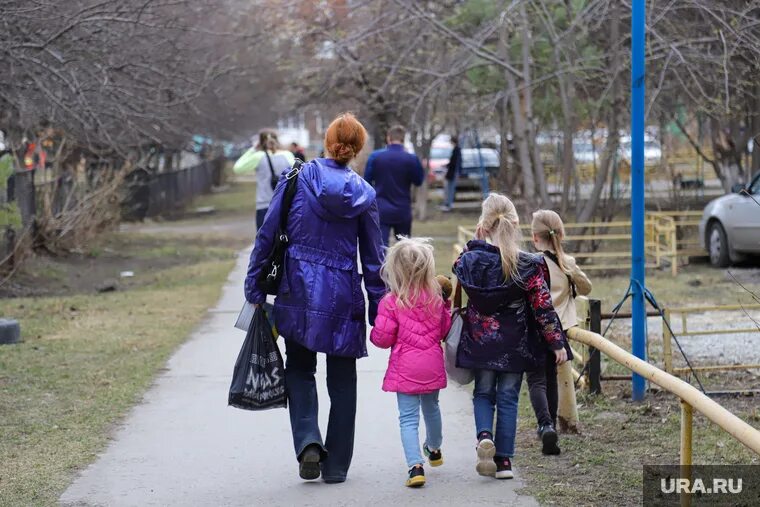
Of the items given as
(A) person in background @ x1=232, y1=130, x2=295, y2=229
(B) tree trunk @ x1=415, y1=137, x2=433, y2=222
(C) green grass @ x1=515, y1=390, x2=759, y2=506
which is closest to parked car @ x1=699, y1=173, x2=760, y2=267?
(A) person in background @ x1=232, y1=130, x2=295, y2=229

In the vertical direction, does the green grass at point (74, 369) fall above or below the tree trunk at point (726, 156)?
below

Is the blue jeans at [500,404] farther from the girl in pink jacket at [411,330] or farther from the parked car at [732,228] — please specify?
the parked car at [732,228]

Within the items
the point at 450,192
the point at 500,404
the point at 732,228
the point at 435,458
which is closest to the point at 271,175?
the point at 435,458

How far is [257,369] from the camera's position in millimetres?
5707

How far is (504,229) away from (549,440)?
1.25 m

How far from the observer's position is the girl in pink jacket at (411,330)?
5605 millimetres

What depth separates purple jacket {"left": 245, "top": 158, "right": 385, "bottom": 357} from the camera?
18.2ft

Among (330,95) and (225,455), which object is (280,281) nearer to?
(225,455)

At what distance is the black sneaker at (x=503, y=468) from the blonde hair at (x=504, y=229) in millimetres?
903

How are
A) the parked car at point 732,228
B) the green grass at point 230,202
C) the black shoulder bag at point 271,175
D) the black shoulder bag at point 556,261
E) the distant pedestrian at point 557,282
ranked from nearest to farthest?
the distant pedestrian at point 557,282 < the black shoulder bag at point 556,261 < the black shoulder bag at point 271,175 < the parked car at point 732,228 < the green grass at point 230,202

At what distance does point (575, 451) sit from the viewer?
20.9 feet

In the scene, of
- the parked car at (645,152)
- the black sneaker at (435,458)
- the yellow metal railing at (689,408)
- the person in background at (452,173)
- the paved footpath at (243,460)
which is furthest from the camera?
the person in background at (452,173)

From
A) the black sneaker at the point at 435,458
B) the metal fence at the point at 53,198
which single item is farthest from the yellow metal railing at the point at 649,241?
the black sneaker at the point at 435,458

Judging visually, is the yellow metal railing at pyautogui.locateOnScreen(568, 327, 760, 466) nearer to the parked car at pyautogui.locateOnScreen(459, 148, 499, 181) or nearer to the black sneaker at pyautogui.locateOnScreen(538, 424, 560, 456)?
the black sneaker at pyautogui.locateOnScreen(538, 424, 560, 456)
